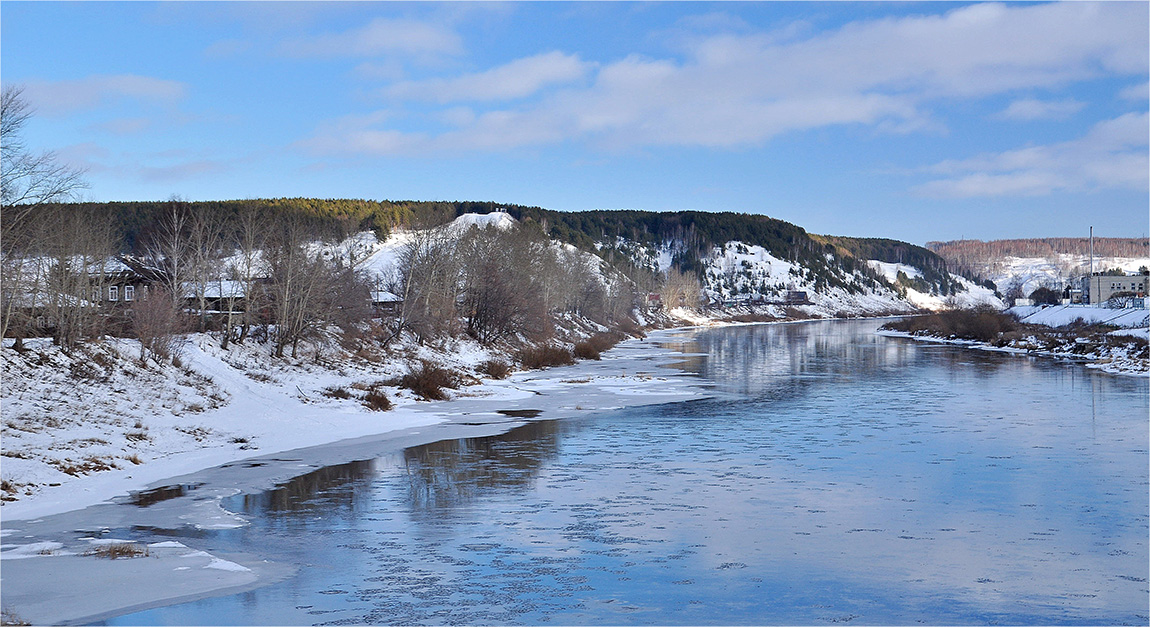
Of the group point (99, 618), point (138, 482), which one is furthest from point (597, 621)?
point (138, 482)

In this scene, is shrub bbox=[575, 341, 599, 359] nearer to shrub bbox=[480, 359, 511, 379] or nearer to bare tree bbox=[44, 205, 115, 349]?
shrub bbox=[480, 359, 511, 379]

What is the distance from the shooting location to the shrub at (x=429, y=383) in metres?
31.8

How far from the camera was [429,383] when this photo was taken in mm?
32531

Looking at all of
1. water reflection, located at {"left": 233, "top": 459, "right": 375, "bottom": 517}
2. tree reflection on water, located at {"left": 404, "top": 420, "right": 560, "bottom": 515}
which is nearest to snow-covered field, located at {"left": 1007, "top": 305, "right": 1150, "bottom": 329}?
tree reflection on water, located at {"left": 404, "top": 420, "right": 560, "bottom": 515}

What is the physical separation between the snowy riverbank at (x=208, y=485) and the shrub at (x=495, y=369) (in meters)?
2.92

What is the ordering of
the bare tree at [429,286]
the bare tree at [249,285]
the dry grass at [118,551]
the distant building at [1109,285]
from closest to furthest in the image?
the dry grass at [118,551] < the bare tree at [249,285] < the bare tree at [429,286] < the distant building at [1109,285]

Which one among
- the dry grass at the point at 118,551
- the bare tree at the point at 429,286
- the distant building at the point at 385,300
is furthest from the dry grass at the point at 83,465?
the distant building at the point at 385,300

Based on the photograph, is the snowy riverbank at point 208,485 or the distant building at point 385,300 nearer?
the snowy riverbank at point 208,485

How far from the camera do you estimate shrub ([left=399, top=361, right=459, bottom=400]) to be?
31.8m

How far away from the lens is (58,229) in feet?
95.1

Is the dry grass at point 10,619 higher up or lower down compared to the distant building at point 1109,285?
lower down

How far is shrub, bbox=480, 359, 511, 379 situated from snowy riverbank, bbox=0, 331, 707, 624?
292 centimetres

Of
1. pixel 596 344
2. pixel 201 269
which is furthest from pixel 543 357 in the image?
pixel 201 269

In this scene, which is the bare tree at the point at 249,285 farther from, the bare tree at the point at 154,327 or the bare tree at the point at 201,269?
the bare tree at the point at 154,327
